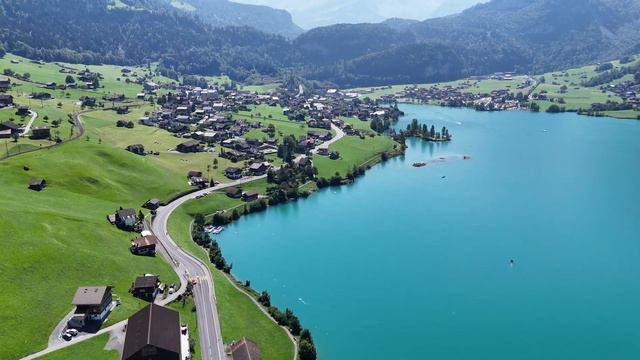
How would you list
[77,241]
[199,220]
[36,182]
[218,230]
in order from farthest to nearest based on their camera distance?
[218,230] < [199,220] < [36,182] < [77,241]

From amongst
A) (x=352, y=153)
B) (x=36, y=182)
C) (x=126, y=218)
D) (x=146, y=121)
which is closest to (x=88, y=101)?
(x=146, y=121)

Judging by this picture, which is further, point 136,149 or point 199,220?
point 136,149

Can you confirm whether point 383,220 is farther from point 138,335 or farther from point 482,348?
point 138,335

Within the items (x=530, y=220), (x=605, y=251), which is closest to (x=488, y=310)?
(x=605, y=251)

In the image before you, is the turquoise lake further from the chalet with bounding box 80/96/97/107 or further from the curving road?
the chalet with bounding box 80/96/97/107

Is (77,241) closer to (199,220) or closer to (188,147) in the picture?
(199,220)

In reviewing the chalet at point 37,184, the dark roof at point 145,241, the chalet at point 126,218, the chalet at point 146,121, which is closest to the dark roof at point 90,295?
the dark roof at point 145,241
